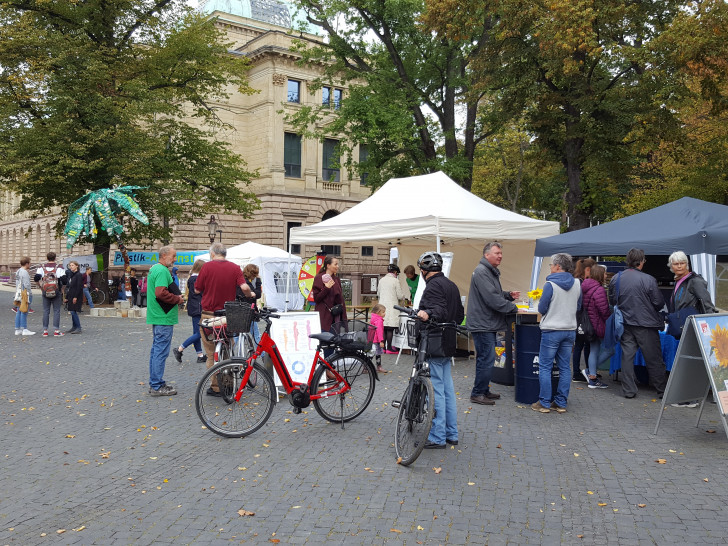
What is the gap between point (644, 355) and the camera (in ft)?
28.4

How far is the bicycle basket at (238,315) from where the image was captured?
256 inches

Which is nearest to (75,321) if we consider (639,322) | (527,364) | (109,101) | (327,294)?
(327,294)

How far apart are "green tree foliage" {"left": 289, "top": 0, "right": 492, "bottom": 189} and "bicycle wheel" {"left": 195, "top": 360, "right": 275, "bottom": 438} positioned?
1632cm

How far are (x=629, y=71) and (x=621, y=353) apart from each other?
12785 millimetres

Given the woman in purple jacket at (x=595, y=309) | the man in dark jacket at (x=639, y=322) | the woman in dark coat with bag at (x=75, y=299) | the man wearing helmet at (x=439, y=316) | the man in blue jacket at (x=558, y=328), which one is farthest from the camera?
the woman in dark coat with bag at (x=75, y=299)

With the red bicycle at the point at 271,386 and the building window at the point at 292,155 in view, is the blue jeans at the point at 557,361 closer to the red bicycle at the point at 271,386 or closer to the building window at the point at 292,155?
the red bicycle at the point at 271,386

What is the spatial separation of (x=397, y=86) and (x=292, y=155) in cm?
2042

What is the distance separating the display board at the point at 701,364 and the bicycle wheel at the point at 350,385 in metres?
2.96

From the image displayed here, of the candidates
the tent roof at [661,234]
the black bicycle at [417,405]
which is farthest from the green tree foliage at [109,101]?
the black bicycle at [417,405]

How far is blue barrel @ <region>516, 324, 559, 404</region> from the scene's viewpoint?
26.1 feet

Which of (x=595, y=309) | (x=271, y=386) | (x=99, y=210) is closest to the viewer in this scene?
(x=271, y=386)

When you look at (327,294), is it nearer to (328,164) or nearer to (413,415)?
(413,415)

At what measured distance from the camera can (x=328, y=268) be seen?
31.1 feet

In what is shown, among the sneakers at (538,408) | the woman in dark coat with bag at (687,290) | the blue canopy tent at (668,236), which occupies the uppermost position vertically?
the blue canopy tent at (668,236)
